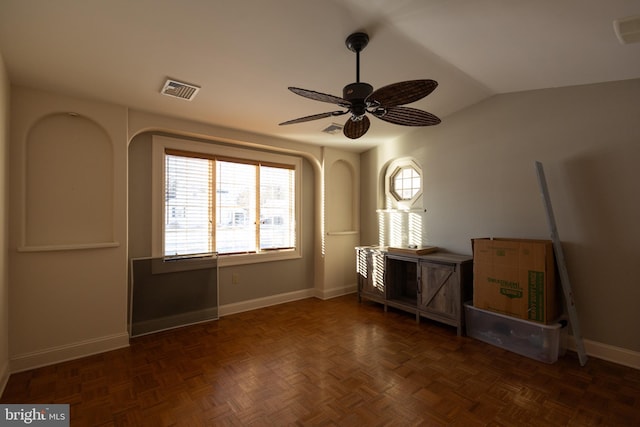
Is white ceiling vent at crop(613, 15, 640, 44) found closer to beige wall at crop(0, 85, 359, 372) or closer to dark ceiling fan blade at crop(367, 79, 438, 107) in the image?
dark ceiling fan blade at crop(367, 79, 438, 107)

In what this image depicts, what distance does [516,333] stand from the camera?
9.02 feet

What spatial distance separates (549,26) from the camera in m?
1.92

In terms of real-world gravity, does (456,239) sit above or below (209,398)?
above

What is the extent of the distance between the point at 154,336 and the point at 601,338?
4.44m

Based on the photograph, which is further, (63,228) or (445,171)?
(445,171)

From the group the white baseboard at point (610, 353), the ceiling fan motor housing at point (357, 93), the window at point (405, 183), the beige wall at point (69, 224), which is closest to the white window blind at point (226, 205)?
the beige wall at point (69, 224)

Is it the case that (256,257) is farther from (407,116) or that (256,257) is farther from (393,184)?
(407,116)

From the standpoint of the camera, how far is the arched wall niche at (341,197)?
4.66m

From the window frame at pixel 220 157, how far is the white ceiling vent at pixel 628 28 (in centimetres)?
352

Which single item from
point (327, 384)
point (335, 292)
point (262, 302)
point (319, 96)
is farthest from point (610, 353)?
point (262, 302)

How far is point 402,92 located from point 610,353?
3042 millimetres

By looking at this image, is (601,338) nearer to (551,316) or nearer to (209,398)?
(551,316)

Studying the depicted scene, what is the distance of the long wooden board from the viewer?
254 cm

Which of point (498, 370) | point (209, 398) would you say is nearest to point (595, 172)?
point (498, 370)
